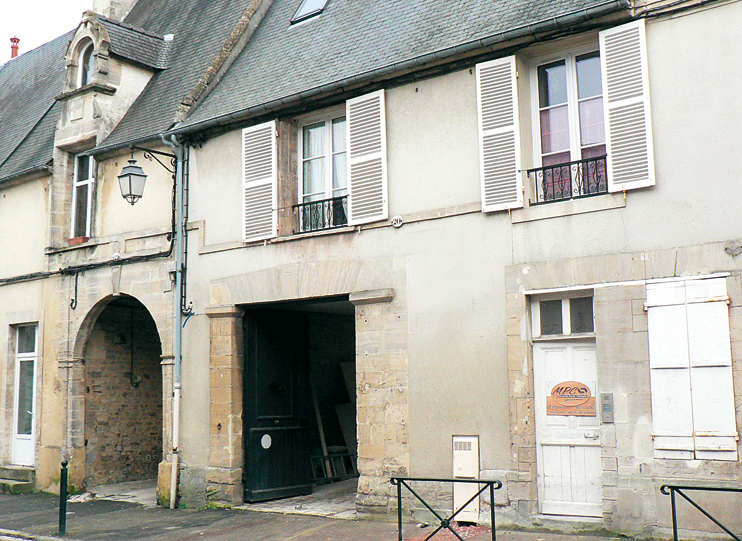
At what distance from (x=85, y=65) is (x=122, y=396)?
205 inches

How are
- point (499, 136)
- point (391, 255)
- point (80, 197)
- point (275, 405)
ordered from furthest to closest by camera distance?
1. point (80, 197)
2. point (275, 405)
3. point (391, 255)
4. point (499, 136)

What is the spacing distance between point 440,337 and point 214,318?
332cm

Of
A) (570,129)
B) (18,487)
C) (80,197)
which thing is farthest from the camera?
(80,197)

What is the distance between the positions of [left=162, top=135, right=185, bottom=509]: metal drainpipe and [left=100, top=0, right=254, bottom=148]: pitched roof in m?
0.49

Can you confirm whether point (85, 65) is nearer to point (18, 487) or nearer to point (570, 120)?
point (18, 487)

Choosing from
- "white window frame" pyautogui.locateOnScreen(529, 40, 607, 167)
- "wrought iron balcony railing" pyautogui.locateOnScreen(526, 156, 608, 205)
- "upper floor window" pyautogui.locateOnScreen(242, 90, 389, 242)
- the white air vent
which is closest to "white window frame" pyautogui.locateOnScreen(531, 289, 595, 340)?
"wrought iron balcony railing" pyautogui.locateOnScreen(526, 156, 608, 205)

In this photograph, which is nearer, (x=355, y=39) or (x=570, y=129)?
(x=570, y=129)

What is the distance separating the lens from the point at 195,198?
34.7 ft

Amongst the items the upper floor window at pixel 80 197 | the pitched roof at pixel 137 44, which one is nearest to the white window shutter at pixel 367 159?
the pitched roof at pixel 137 44

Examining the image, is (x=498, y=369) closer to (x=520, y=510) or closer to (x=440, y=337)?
(x=440, y=337)

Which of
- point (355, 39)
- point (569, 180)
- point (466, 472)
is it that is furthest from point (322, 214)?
point (466, 472)

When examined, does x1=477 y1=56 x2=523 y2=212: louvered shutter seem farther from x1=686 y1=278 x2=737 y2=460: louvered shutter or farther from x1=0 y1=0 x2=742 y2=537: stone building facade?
x1=686 y1=278 x2=737 y2=460: louvered shutter

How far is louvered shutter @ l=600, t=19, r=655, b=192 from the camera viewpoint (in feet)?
23.4

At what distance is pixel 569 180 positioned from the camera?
25.6 ft
